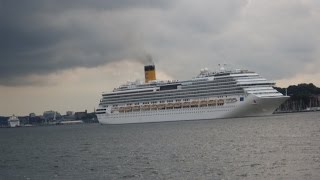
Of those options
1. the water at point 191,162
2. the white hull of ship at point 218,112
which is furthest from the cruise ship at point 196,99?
the water at point 191,162

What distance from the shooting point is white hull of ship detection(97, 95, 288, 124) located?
118 m

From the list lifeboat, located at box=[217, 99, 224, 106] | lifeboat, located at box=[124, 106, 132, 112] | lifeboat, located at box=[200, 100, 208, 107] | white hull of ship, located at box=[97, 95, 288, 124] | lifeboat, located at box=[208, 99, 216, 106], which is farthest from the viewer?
lifeboat, located at box=[124, 106, 132, 112]

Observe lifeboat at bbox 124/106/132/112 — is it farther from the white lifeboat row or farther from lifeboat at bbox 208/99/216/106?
lifeboat at bbox 208/99/216/106

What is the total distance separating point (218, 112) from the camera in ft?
402

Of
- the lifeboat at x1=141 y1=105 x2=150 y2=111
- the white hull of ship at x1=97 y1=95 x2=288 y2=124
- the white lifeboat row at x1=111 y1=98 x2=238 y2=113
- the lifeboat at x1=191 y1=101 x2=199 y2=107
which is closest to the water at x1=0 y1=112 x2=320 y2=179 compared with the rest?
the white hull of ship at x1=97 y1=95 x2=288 y2=124

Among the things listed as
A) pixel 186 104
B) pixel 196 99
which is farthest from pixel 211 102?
pixel 186 104

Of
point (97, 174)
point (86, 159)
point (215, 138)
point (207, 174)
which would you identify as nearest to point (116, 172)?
point (97, 174)

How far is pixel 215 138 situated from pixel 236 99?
153ft

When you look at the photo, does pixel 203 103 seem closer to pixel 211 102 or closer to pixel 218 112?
pixel 211 102

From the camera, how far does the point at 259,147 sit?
57.2m

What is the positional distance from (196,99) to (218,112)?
6502mm

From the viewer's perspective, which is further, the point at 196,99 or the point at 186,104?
the point at 186,104

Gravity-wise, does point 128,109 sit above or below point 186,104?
below

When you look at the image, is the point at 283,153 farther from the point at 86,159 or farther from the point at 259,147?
the point at 86,159
